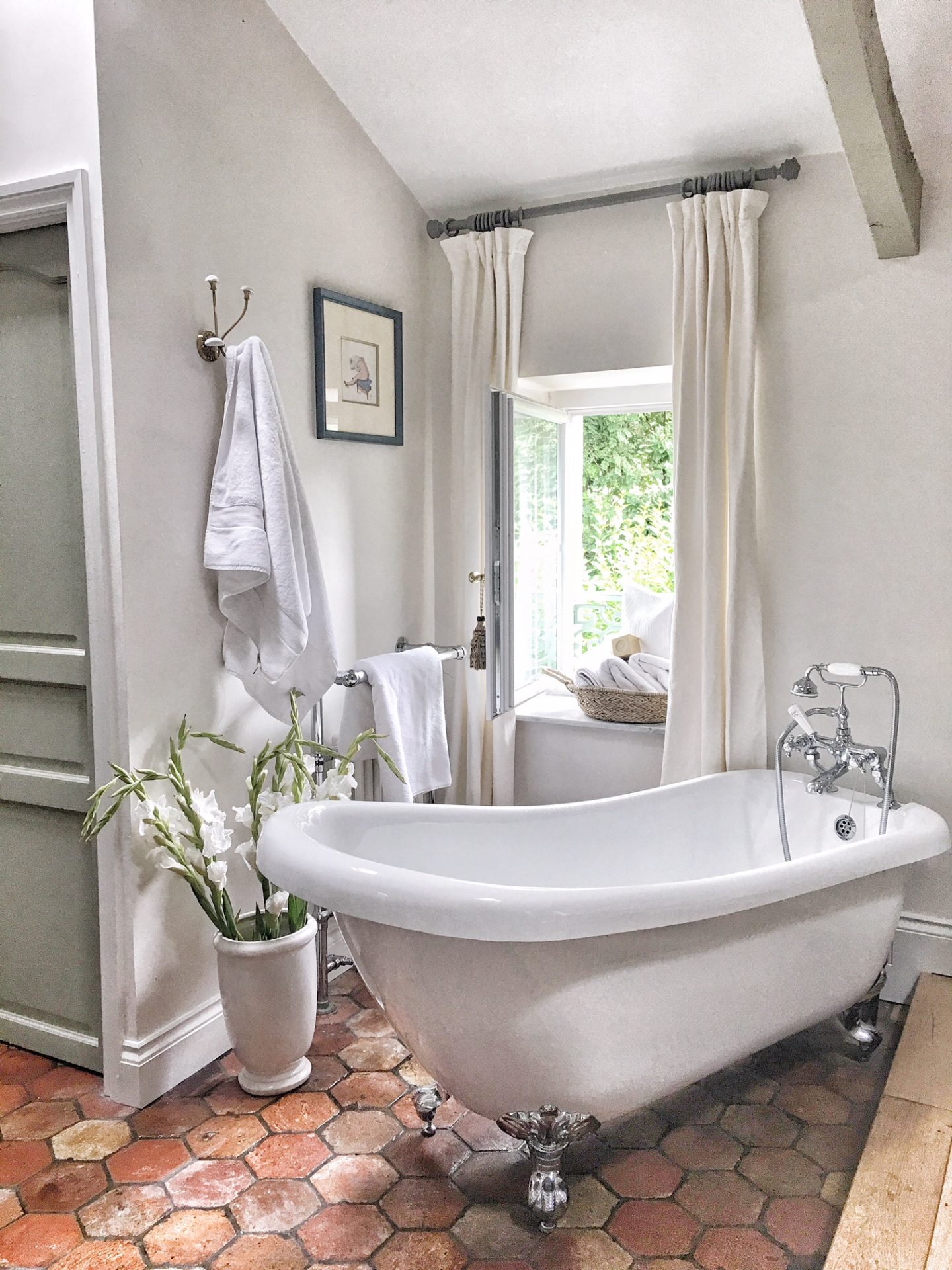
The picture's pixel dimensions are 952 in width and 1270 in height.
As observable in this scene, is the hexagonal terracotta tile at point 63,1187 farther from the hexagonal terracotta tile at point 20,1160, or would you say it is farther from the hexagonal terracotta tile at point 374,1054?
the hexagonal terracotta tile at point 374,1054

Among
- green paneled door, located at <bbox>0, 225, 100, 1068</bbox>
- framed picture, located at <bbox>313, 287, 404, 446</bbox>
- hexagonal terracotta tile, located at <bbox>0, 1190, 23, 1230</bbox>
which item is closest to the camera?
hexagonal terracotta tile, located at <bbox>0, 1190, 23, 1230</bbox>

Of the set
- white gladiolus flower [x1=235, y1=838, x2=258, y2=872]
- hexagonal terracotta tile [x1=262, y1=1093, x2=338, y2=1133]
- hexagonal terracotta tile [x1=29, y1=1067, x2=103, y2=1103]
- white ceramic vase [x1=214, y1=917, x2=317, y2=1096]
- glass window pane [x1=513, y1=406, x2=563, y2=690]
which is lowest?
hexagonal terracotta tile [x1=29, y1=1067, x2=103, y2=1103]

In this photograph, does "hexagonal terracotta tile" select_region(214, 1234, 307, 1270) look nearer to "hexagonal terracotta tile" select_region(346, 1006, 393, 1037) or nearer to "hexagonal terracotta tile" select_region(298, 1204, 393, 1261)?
"hexagonal terracotta tile" select_region(298, 1204, 393, 1261)

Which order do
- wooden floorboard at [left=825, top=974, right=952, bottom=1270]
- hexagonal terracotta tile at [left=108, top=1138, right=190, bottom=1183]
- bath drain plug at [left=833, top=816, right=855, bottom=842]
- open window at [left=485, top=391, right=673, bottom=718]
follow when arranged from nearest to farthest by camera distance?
wooden floorboard at [left=825, top=974, right=952, bottom=1270]
hexagonal terracotta tile at [left=108, top=1138, right=190, bottom=1183]
bath drain plug at [left=833, top=816, right=855, bottom=842]
open window at [left=485, top=391, right=673, bottom=718]

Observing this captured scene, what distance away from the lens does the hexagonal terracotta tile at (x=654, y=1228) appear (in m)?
1.79

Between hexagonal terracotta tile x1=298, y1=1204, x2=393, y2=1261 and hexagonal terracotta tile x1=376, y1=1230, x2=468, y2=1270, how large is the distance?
3 cm

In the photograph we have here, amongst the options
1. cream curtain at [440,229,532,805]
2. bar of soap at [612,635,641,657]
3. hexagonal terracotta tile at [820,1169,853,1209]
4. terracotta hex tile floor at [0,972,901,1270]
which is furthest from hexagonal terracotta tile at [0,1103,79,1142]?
bar of soap at [612,635,641,657]

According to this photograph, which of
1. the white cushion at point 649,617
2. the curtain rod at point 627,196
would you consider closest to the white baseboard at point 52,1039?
→ the white cushion at point 649,617

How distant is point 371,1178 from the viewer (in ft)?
6.52

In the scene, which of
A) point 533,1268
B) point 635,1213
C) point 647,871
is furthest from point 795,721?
point 533,1268

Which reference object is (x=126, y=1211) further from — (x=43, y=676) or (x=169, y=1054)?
(x=43, y=676)

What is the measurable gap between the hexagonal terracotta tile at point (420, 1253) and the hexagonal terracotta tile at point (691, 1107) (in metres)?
0.60

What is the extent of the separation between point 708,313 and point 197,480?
1430mm

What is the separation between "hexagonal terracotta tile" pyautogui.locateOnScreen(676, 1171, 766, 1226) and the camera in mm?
1864
